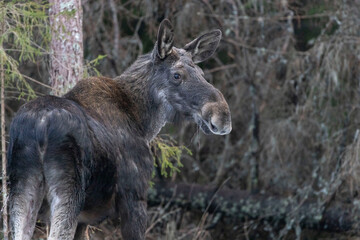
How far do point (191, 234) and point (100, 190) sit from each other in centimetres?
562

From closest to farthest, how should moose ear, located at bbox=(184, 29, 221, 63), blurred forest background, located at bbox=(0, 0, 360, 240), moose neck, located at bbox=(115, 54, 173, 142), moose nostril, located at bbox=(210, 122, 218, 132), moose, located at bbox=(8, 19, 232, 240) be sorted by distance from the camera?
moose, located at bbox=(8, 19, 232, 240) → moose nostril, located at bbox=(210, 122, 218, 132) → moose neck, located at bbox=(115, 54, 173, 142) → moose ear, located at bbox=(184, 29, 221, 63) → blurred forest background, located at bbox=(0, 0, 360, 240)

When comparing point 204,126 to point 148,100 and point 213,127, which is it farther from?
point 148,100

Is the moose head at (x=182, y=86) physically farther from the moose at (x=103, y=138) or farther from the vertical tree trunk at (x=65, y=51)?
the vertical tree trunk at (x=65, y=51)

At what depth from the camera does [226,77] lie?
13.0 m

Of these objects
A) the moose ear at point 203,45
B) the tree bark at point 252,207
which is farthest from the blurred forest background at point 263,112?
the moose ear at point 203,45

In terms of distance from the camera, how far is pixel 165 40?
6.05m

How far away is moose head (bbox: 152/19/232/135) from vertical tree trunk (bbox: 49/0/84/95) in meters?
1.64

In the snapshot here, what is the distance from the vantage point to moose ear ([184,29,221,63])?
6.58 m

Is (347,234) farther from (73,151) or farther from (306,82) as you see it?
(73,151)

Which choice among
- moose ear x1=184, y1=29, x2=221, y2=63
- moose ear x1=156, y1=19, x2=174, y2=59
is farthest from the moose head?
moose ear x1=184, y1=29, x2=221, y2=63

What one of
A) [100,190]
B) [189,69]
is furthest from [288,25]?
[100,190]

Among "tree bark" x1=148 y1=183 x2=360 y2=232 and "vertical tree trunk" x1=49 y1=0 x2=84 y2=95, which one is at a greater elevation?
"vertical tree trunk" x1=49 y1=0 x2=84 y2=95

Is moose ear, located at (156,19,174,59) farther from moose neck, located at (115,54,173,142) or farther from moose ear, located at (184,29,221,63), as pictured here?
moose ear, located at (184,29,221,63)

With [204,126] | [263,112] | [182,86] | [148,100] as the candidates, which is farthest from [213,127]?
[263,112]
